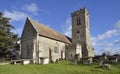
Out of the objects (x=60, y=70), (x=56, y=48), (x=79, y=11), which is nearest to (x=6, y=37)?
(x=56, y=48)

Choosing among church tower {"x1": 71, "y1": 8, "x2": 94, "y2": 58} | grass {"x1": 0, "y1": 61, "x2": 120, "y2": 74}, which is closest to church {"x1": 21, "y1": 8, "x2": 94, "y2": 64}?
church tower {"x1": 71, "y1": 8, "x2": 94, "y2": 58}

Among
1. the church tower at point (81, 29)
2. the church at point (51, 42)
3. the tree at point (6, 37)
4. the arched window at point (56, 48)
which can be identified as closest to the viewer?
the church at point (51, 42)

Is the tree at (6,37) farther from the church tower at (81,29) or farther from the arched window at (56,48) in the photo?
the church tower at (81,29)

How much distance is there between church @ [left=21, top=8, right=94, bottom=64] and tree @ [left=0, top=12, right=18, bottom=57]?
3.12 meters

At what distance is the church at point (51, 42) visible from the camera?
3869 centimetres

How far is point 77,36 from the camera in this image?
54062 millimetres

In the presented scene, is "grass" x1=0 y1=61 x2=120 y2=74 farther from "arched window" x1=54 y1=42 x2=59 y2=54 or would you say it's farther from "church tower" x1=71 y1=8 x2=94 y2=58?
"church tower" x1=71 y1=8 x2=94 y2=58

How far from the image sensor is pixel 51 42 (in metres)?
43.6

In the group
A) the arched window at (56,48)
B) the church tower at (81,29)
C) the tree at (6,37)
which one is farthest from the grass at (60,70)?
the church tower at (81,29)

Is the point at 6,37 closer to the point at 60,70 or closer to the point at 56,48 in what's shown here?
the point at 56,48

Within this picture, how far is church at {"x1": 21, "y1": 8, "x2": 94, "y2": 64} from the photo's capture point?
38.7m

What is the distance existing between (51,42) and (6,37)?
11.8m

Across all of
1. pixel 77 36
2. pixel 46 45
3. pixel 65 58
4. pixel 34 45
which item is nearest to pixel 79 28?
pixel 77 36

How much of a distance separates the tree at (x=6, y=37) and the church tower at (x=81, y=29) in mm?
20099
